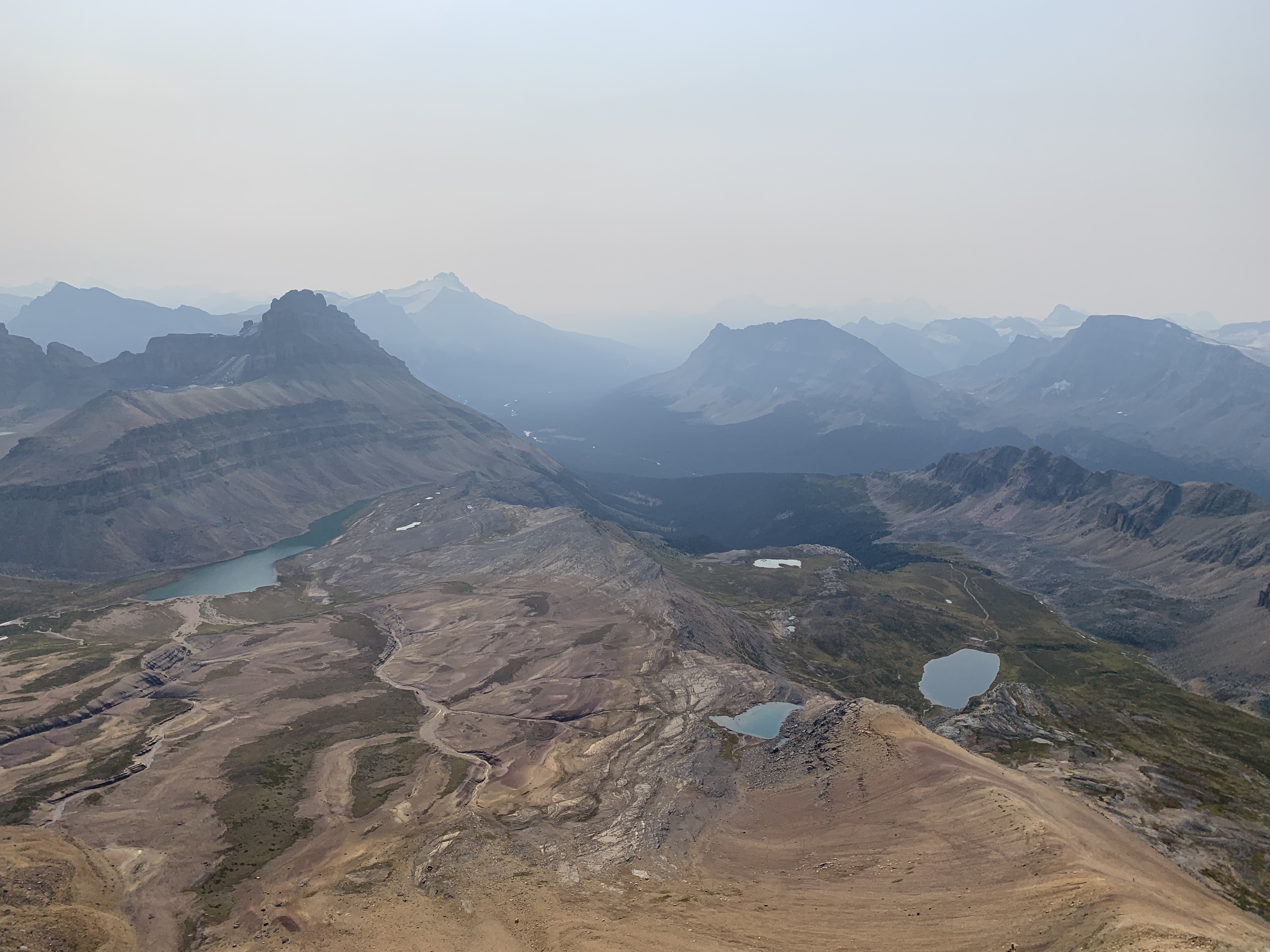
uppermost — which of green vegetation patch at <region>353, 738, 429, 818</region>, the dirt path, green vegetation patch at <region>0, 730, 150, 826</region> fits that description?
green vegetation patch at <region>0, 730, 150, 826</region>

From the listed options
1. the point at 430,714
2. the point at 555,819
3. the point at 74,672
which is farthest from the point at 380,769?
the point at 74,672

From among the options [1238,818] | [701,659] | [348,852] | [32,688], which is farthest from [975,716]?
[32,688]

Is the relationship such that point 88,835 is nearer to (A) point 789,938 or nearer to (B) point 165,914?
(B) point 165,914

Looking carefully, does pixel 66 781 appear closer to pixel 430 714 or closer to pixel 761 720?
pixel 430 714

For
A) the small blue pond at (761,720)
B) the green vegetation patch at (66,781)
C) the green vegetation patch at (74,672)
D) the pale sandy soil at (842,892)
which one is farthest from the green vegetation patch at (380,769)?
the green vegetation patch at (74,672)

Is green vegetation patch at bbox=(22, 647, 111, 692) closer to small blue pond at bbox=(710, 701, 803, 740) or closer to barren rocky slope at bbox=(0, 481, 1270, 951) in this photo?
barren rocky slope at bbox=(0, 481, 1270, 951)

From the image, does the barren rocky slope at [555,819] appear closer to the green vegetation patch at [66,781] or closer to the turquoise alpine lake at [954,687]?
the green vegetation patch at [66,781]

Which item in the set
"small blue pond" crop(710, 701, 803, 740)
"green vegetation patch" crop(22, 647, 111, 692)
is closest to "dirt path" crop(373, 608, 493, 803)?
"small blue pond" crop(710, 701, 803, 740)
